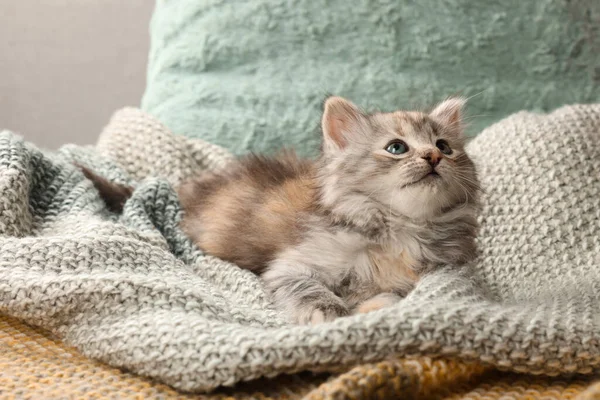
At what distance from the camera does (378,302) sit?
3.99ft

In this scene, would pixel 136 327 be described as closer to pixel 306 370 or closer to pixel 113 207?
pixel 306 370

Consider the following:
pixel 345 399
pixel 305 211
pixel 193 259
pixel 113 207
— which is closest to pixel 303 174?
pixel 305 211

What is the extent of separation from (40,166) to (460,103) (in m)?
0.97

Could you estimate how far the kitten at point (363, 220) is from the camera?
1270 millimetres

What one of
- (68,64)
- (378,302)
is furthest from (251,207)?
(68,64)

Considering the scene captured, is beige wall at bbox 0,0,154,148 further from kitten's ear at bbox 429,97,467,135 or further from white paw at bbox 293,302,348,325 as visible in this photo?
white paw at bbox 293,302,348,325

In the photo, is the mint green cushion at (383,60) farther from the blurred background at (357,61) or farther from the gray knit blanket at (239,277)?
the gray knit blanket at (239,277)

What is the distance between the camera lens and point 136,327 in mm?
984

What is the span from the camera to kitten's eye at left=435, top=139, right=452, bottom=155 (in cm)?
140

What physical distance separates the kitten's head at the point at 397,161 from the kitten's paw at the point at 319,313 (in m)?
0.24

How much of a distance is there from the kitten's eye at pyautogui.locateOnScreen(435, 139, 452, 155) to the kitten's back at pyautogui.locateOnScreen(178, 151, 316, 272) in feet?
0.90

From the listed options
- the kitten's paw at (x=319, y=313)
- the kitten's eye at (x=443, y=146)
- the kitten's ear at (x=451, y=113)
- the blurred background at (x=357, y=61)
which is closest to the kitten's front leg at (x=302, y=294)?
the kitten's paw at (x=319, y=313)

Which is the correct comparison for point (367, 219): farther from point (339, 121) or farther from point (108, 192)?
point (108, 192)

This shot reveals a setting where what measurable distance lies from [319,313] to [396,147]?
0.39m
